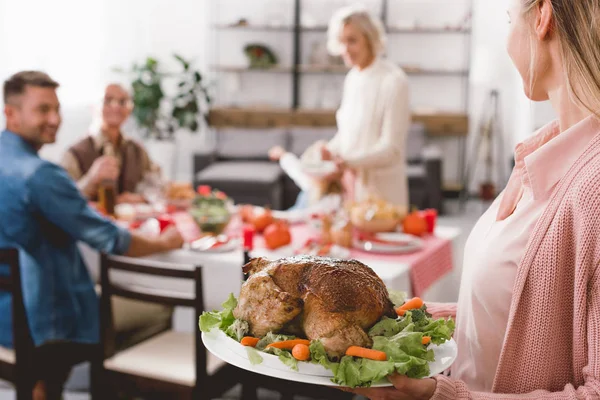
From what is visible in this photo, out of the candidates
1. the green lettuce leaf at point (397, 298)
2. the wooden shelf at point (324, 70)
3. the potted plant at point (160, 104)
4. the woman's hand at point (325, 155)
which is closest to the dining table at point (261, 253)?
the woman's hand at point (325, 155)

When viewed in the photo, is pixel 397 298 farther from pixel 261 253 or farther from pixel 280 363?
pixel 261 253

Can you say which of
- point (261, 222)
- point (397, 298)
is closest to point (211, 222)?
point (261, 222)

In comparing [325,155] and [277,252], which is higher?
[325,155]

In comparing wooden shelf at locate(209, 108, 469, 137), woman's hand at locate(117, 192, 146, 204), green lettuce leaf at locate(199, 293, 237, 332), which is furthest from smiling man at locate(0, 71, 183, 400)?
wooden shelf at locate(209, 108, 469, 137)

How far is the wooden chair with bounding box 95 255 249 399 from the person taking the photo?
220 cm

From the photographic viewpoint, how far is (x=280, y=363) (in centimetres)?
96

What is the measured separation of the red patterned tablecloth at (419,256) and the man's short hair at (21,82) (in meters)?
0.85

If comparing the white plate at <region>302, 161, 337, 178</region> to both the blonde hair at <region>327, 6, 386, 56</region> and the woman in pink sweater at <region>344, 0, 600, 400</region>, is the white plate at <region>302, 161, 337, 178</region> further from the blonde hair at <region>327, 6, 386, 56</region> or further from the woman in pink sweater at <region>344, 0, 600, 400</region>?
the woman in pink sweater at <region>344, 0, 600, 400</region>

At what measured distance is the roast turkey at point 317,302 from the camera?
982 mm

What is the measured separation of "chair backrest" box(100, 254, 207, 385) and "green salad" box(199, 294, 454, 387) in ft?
3.34

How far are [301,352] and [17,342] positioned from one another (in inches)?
66.8

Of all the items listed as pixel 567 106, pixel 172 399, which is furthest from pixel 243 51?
pixel 567 106

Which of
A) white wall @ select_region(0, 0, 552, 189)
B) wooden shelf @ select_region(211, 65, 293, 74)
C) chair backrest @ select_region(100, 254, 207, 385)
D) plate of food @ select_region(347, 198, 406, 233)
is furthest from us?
wooden shelf @ select_region(211, 65, 293, 74)

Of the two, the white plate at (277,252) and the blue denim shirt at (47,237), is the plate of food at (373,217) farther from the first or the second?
the blue denim shirt at (47,237)
